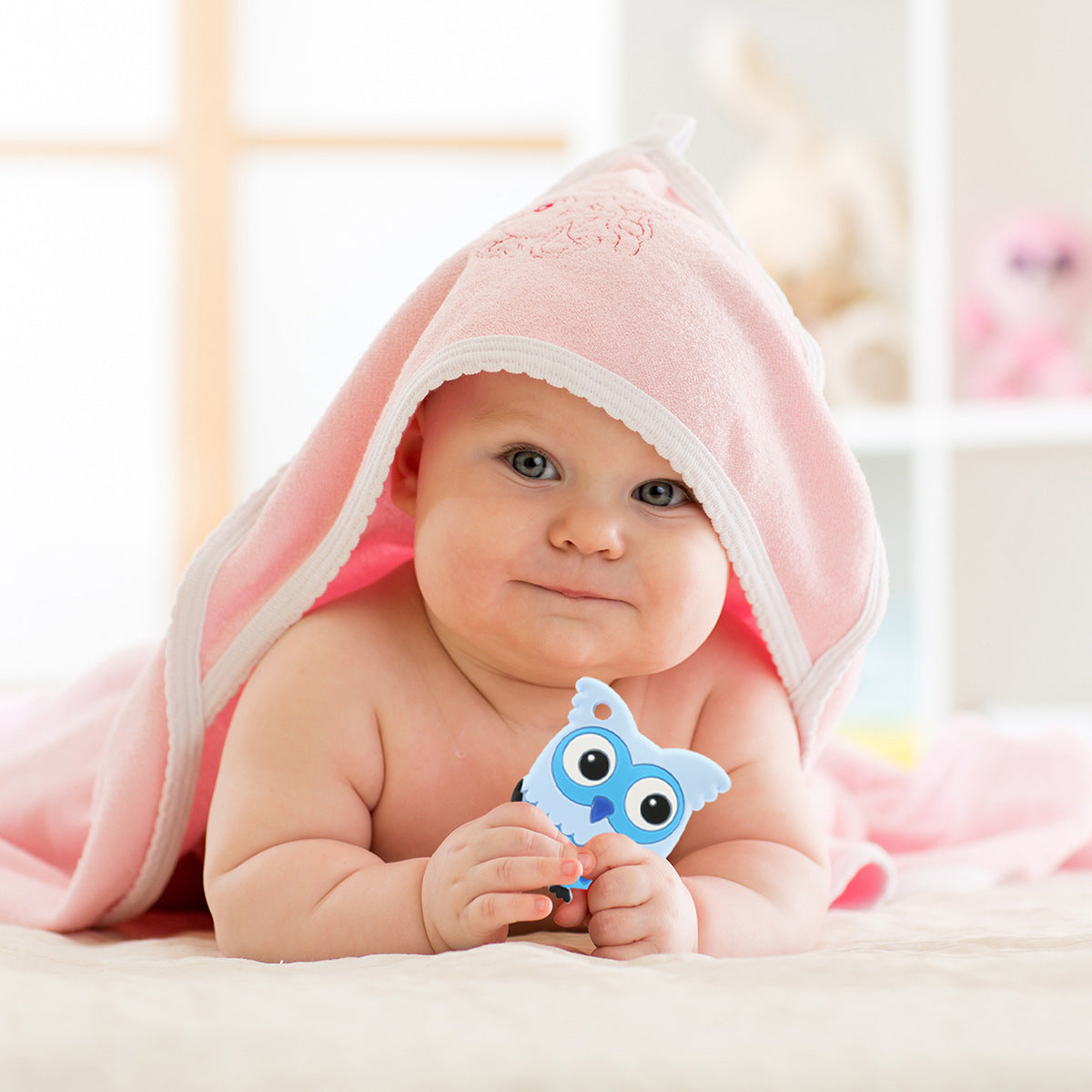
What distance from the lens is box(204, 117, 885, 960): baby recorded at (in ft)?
2.72

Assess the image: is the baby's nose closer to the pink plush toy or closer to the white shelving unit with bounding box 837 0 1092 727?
the white shelving unit with bounding box 837 0 1092 727

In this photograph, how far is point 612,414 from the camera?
2.78ft

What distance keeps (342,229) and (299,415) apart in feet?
1.72

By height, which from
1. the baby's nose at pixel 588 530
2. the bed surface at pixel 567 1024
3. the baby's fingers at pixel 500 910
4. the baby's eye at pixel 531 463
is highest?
the baby's eye at pixel 531 463

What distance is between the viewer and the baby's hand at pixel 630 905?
0.71 meters

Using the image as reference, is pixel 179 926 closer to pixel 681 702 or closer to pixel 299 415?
pixel 681 702

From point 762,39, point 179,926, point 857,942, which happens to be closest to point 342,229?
point 762,39

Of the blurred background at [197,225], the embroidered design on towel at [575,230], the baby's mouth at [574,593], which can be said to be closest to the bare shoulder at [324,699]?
the baby's mouth at [574,593]

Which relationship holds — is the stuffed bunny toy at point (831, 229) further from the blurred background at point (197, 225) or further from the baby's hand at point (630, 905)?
the baby's hand at point (630, 905)

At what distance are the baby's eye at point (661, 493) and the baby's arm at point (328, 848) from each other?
22cm

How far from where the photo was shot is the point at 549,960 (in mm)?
600

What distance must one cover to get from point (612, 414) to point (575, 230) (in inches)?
6.4

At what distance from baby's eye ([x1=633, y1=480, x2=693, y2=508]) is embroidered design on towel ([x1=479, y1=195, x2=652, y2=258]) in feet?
0.52

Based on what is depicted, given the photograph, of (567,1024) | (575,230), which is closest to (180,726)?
(575,230)
